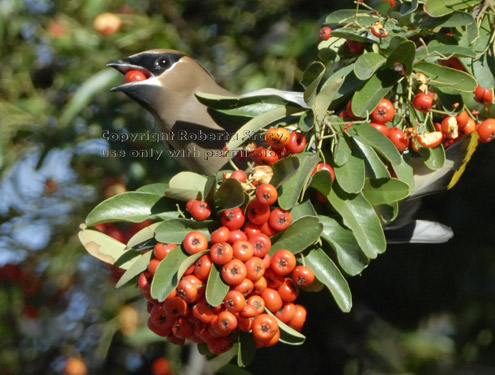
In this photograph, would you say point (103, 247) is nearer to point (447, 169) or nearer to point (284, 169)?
point (284, 169)

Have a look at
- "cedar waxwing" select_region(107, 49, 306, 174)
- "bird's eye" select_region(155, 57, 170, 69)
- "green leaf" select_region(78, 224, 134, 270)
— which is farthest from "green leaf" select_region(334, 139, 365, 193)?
"bird's eye" select_region(155, 57, 170, 69)

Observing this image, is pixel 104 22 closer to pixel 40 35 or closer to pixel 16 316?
pixel 40 35

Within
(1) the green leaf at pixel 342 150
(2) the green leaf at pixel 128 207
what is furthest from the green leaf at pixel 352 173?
(2) the green leaf at pixel 128 207

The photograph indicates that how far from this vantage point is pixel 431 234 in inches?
80.1

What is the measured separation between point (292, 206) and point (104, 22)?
1605mm

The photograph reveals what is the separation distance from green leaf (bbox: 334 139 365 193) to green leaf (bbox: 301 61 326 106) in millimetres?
131

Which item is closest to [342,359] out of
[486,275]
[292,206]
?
[486,275]

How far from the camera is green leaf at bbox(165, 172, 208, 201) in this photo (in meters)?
1.62

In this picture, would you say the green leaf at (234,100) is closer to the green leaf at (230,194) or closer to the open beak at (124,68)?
the green leaf at (230,194)

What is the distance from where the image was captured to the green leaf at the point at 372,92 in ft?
5.49

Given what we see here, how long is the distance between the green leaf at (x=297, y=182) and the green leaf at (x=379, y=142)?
12 centimetres

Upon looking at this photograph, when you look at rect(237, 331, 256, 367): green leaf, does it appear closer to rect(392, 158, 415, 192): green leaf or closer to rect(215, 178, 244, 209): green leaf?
rect(215, 178, 244, 209): green leaf

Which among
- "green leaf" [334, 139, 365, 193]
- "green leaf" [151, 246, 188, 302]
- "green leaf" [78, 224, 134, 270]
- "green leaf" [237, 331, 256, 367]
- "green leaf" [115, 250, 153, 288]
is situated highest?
"green leaf" [334, 139, 365, 193]

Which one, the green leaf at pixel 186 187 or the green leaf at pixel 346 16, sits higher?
the green leaf at pixel 346 16
